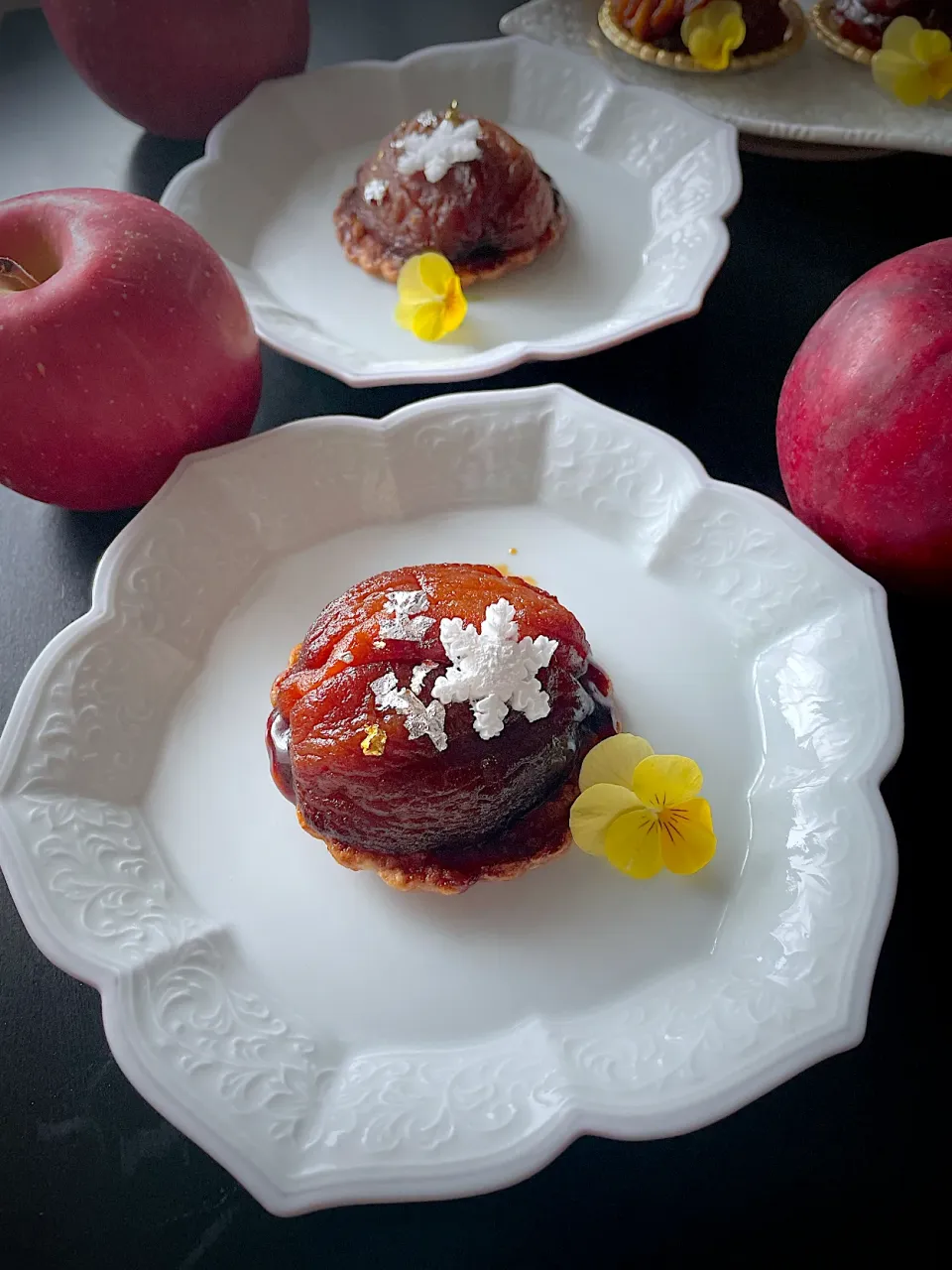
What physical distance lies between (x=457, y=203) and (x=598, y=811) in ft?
2.98

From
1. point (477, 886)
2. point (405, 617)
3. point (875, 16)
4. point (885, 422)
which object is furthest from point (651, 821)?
point (875, 16)

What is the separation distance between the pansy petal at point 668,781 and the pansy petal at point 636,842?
2 cm

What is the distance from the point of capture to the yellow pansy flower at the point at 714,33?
4.85 feet

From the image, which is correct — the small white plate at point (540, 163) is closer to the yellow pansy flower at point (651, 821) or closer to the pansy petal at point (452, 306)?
the pansy petal at point (452, 306)

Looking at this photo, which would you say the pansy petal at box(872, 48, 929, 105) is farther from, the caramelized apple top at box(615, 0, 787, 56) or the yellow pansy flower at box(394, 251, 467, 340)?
the yellow pansy flower at box(394, 251, 467, 340)

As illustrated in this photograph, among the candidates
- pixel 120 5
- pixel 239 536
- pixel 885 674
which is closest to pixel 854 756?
pixel 885 674

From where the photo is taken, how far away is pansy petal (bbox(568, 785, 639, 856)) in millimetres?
812

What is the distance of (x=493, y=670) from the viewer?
81 centimetres

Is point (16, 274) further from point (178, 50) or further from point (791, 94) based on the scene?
point (791, 94)

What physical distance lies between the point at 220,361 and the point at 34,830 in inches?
20.2

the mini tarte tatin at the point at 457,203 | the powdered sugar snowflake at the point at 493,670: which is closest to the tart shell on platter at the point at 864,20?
the mini tarte tatin at the point at 457,203

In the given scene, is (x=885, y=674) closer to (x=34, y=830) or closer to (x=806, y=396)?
(x=806, y=396)

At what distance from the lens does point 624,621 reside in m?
1.00

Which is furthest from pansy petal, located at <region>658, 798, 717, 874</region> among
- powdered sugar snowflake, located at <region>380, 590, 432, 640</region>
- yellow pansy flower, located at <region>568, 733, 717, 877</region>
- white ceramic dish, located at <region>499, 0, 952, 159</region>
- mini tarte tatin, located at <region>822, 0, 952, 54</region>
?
mini tarte tatin, located at <region>822, 0, 952, 54</region>
